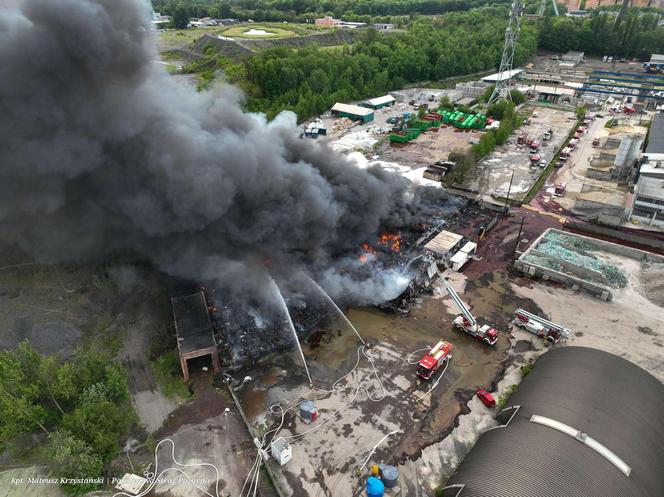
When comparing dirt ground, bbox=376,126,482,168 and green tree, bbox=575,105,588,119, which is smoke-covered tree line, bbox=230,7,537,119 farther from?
green tree, bbox=575,105,588,119

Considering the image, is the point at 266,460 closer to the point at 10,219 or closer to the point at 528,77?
the point at 10,219

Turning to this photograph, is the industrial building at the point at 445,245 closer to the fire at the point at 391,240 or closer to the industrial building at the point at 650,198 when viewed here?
the fire at the point at 391,240

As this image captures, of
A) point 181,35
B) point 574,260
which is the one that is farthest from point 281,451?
point 181,35

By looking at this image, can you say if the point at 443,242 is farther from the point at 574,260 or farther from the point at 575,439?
the point at 575,439

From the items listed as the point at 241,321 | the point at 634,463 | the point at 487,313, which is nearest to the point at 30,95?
the point at 241,321

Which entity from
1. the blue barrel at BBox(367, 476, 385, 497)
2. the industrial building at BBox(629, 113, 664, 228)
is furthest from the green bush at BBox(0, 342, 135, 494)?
the industrial building at BBox(629, 113, 664, 228)

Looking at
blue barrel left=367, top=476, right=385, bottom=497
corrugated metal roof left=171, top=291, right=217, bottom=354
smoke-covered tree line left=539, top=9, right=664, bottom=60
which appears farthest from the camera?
smoke-covered tree line left=539, top=9, right=664, bottom=60
